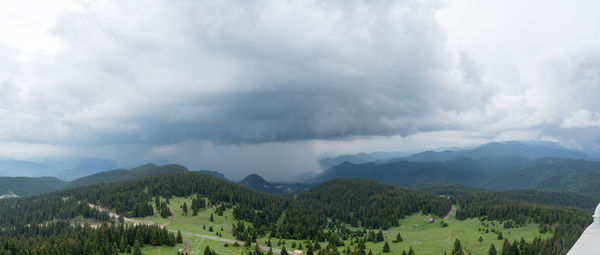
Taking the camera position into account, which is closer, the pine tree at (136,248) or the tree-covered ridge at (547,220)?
the pine tree at (136,248)

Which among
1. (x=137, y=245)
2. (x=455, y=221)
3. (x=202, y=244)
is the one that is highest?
(x=137, y=245)

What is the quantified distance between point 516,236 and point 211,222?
16028 centimetres

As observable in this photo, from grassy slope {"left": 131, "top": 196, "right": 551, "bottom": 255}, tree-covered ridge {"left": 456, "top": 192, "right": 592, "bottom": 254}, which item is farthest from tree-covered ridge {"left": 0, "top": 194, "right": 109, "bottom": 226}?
tree-covered ridge {"left": 456, "top": 192, "right": 592, "bottom": 254}

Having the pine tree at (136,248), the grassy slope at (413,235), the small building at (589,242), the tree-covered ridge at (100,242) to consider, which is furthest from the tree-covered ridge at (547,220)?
the tree-covered ridge at (100,242)

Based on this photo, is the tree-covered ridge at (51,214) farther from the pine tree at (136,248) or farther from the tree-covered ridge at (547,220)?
the tree-covered ridge at (547,220)

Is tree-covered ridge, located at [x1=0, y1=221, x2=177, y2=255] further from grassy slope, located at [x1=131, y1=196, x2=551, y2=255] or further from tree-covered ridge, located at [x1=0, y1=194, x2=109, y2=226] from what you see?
tree-covered ridge, located at [x1=0, y1=194, x2=109, y2=226]

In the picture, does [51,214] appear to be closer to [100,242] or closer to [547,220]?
[100,242]

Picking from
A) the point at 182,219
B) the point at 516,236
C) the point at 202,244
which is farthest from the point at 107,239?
the point at 516,236

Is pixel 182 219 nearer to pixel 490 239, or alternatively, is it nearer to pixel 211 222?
pixel 211 222

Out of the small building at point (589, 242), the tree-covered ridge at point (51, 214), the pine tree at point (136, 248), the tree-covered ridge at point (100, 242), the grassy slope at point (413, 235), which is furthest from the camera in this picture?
the tree-covered ridge at point (51, 214)

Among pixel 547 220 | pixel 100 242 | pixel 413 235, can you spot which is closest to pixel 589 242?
pixel 100 242

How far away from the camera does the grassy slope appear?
121 metres

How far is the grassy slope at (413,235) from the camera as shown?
12131 centimetres

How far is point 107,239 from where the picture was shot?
100625 millimetres
